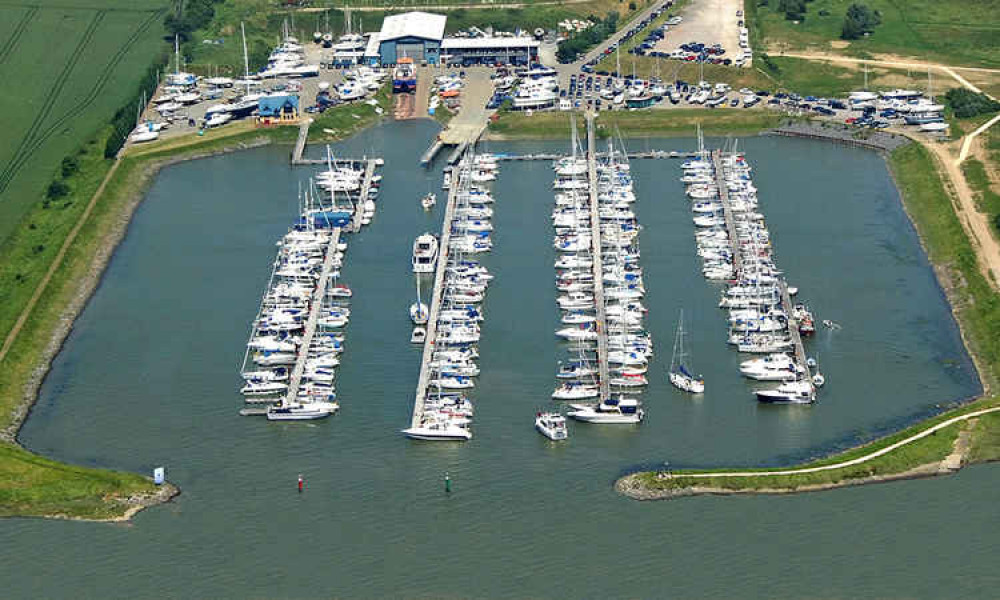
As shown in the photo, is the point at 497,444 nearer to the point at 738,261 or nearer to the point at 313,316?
the point at 313,316

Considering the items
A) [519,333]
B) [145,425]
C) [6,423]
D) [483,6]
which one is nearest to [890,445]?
[519,333]

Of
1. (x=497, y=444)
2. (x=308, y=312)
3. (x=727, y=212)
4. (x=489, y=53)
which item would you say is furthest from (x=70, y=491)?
(x=489, y=53)

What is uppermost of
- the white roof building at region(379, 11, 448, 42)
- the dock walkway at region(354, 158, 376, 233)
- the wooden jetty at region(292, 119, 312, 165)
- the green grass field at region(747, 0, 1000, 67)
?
the green grass field at region(747, 0, 1000, 67)

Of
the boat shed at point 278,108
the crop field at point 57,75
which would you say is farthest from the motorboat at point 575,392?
the boat shed at point 278,108

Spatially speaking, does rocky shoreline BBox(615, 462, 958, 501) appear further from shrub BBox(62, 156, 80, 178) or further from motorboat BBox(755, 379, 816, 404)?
shrub BBox(62, 156, 80, 178)

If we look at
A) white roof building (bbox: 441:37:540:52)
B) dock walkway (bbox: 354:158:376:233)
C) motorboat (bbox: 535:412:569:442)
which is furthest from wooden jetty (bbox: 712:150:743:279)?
white roof building (bbox: 441:37:540:52)

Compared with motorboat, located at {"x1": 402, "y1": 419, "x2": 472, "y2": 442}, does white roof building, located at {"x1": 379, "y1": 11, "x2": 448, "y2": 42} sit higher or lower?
higher
